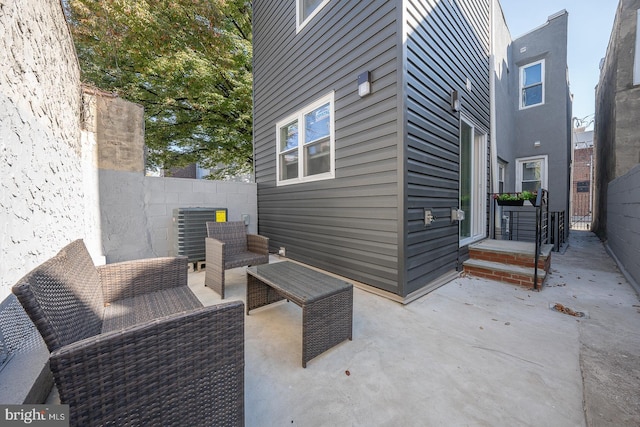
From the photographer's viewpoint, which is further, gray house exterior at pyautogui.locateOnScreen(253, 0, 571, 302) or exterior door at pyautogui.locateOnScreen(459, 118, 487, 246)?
exterior door at pyautogui.locateOnScreen(459, 118, 487, 246)

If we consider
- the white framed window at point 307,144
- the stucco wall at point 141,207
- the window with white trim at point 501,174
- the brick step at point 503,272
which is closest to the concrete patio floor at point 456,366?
Result: the brick step at point 503,272

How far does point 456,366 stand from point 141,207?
179 inches

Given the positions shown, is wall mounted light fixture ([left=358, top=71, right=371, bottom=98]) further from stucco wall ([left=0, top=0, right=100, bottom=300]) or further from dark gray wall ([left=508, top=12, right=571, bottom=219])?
dark gray wall ([left=508, top=12, right=571, bottom=219])

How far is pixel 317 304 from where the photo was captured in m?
1.75

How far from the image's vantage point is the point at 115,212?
3.76 meters

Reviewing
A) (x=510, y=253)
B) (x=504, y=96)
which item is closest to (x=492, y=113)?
(x=504, y=96)

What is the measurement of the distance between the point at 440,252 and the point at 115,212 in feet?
15.6

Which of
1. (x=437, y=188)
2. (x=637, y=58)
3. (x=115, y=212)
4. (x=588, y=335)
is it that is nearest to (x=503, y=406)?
(x=588, y=335)

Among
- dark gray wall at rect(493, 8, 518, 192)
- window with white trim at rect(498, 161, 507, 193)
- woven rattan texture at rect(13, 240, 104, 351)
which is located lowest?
woven rattan texture at rect(13, 240, 104, 351)

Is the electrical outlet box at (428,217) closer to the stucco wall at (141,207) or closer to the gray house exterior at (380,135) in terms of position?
the gray house exterior at (380,135)

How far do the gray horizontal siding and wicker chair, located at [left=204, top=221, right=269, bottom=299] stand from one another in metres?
0.92

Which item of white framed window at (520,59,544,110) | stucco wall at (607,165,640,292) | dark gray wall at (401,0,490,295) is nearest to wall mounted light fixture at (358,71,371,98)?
dark gray wall at (401,0,490,295)

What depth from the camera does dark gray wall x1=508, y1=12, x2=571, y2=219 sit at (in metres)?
6.30

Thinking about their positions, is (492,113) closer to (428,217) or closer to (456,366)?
(428,217)
